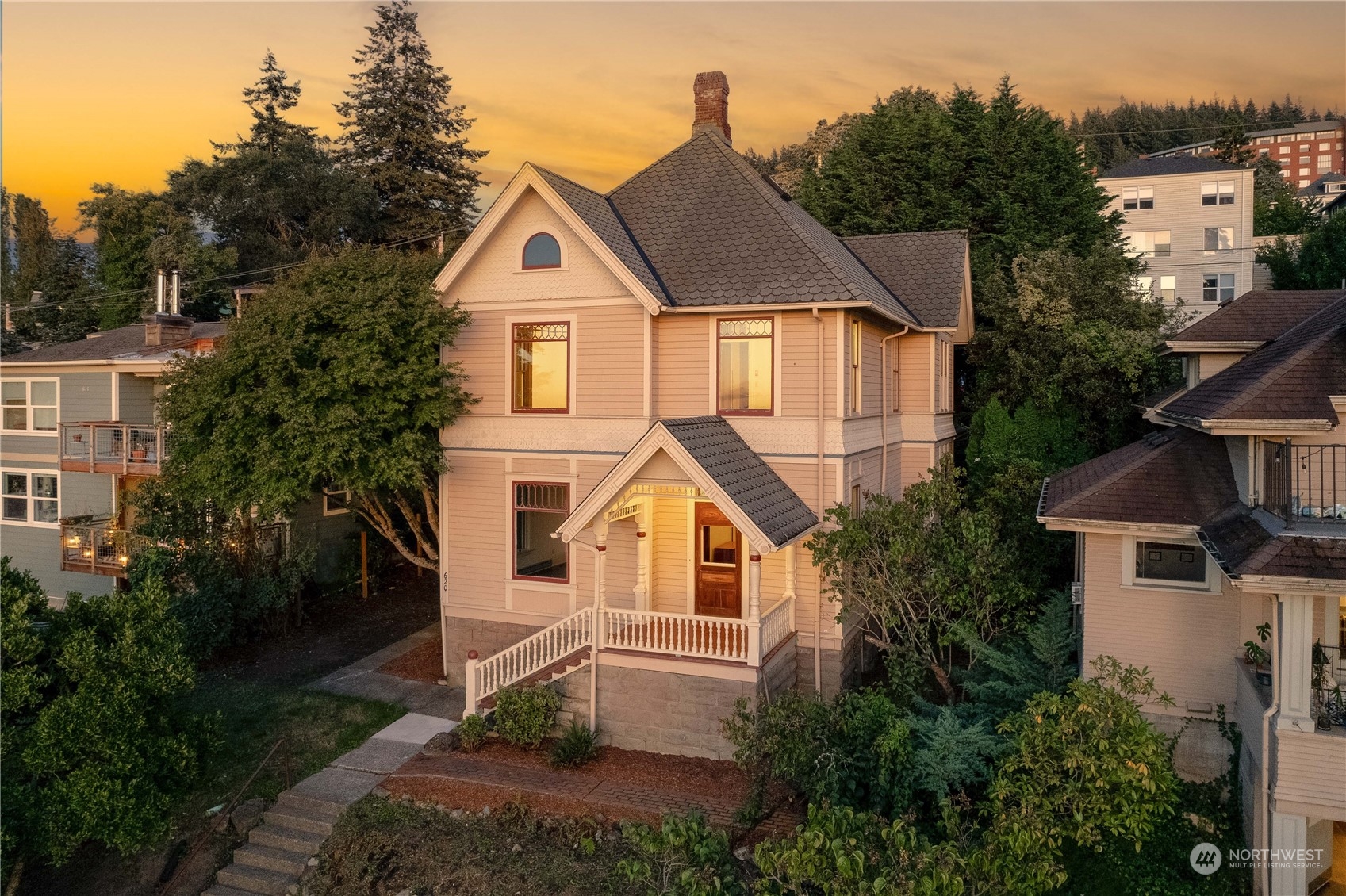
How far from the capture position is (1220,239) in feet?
148

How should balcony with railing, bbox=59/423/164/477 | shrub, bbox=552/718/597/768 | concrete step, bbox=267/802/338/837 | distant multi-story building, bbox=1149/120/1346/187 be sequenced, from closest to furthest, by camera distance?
concrete step, bbox=267/802/338/837 → shrub, bbox=552/718/597/768 → balcony with railing, bbox=59/423/164/477 → distant multi-story building, bbox=1149/120/1346/187

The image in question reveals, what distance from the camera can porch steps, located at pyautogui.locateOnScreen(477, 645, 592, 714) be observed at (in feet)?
47.9

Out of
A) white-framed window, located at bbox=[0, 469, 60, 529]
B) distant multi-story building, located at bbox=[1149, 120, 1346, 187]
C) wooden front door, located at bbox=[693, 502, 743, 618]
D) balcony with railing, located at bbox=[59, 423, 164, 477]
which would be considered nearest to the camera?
wooden front door, located at bbox=[693, 502, 743, 618]

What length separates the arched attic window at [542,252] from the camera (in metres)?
16.5

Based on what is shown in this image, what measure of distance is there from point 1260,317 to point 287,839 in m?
18.0

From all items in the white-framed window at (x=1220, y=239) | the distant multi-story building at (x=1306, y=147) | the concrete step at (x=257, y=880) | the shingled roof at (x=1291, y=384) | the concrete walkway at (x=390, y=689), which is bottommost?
the concrete step at (x=257, y=880)

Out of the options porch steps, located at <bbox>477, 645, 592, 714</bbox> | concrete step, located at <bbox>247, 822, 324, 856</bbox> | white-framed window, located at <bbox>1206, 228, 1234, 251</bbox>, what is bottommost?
concrete step, located at <bbox>247, 822, 324, 856</bbox>

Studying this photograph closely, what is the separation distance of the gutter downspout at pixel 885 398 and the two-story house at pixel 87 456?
511 inches

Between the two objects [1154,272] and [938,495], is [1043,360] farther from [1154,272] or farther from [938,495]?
[1154,272]

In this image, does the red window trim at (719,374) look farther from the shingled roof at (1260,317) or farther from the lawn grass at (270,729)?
the lawn grass at (270,729)

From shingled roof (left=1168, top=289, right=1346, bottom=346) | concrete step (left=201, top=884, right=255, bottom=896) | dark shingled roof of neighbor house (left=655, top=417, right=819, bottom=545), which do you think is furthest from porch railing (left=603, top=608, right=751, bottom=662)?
shingled roof (left=1168, top=289, right=1346, bottom=346)

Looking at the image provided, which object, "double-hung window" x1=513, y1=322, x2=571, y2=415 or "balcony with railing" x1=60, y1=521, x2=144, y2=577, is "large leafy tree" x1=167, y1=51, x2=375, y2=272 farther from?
"double-hung window" x1=513, y1=322, x2=571, y2=415

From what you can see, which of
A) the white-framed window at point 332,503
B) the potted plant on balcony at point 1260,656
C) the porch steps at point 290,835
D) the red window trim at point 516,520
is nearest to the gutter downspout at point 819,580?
the red window trim at point 516,520

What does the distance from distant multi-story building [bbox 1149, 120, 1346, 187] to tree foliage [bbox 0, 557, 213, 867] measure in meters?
164
